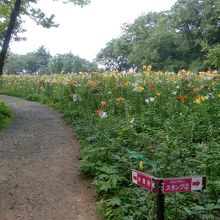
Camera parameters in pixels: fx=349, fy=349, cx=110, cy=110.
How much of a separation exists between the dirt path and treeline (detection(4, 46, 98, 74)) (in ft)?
129

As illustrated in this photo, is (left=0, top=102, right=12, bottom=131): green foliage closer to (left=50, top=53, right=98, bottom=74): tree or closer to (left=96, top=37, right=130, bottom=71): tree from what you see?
(left=50, top=53, right=98, bottom=74): tree

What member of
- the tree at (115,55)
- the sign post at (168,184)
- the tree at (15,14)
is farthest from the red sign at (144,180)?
the tree at (115,55)

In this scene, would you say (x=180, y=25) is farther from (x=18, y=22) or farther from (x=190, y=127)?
(x=190, y=127)

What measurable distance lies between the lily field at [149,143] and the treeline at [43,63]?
38983 mm

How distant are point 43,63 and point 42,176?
55903 mm

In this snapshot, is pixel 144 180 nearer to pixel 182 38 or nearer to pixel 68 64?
pixel 182 38

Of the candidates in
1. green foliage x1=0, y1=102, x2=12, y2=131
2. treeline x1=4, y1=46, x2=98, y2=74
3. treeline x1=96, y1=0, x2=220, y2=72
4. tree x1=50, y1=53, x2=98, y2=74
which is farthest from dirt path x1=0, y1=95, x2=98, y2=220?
treeline x1=4, y1=46, x2=98, y2=74

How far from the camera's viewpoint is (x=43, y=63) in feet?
196

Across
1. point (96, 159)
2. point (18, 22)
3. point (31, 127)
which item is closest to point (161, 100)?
point (96, 159)

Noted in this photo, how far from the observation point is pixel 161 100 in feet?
24.3

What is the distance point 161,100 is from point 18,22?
7.98 metres

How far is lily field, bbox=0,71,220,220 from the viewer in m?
3.84

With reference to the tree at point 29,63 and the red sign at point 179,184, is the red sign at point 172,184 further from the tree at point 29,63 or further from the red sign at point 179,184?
the tree at point 29,63

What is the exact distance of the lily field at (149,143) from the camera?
12.6 ft
